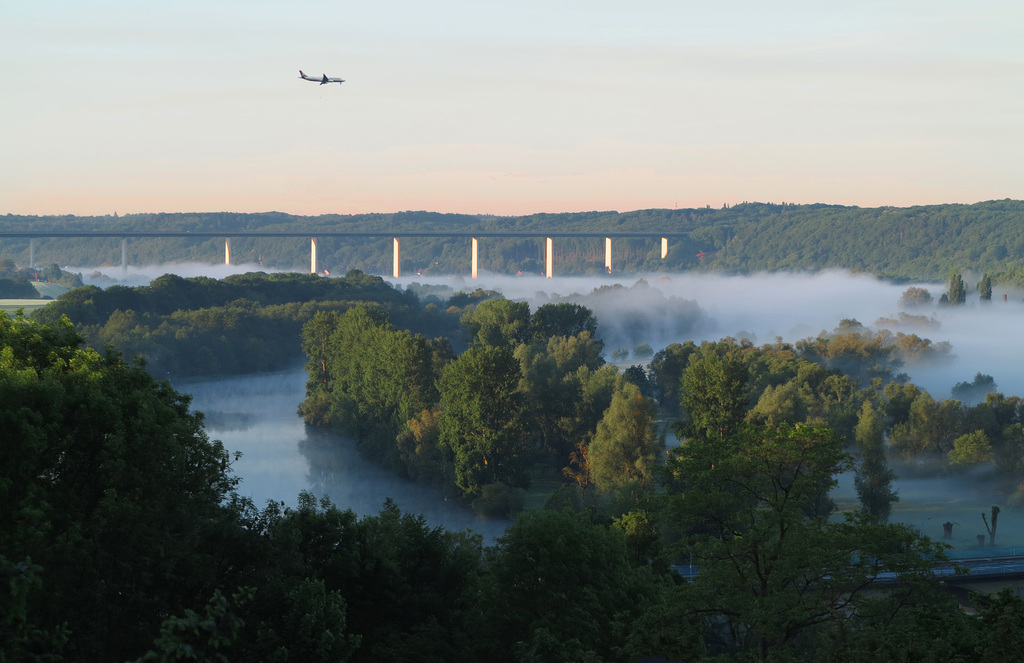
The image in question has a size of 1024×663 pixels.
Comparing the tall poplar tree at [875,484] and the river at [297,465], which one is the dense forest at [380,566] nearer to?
the river at [297,465]

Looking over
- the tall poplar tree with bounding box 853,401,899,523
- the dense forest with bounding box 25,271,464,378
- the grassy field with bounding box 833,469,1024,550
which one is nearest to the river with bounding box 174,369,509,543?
the dense forest with bounding box 25,271,464,378

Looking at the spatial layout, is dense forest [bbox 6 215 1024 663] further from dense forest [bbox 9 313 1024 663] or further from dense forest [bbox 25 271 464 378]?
dense forest [bbox 25 271 464 378]

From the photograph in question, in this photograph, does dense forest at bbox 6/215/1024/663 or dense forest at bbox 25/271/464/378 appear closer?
dense forest at bbox 6/215/1024/663

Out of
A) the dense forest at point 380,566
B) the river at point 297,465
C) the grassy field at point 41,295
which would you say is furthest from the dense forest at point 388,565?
the grassy field at point 41,295

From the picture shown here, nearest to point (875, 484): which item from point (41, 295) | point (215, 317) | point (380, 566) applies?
point (380, 566)

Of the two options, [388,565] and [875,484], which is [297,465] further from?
[388,565]

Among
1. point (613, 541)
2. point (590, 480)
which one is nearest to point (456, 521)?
point (590, 480)

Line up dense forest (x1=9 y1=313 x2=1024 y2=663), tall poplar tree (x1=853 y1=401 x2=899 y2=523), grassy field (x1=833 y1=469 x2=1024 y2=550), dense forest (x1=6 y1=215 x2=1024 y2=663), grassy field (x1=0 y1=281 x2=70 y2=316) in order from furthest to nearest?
1. grassy field (x1=0 y1=281 x2=70 y2=316)
2. grassy field (x1=833 y1=469 x2=1024 y2=550)
3. tall poplar tree (x1=853 y1=401 x2=899 y2=523)
4. dense forest (x1=9 y1=313 x2=1024 y2=663)
5. dense forest (x1=6 y1=215 x2=1024 y2=663)

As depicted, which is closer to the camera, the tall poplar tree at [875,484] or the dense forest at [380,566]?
the dense forest at [380,566]
